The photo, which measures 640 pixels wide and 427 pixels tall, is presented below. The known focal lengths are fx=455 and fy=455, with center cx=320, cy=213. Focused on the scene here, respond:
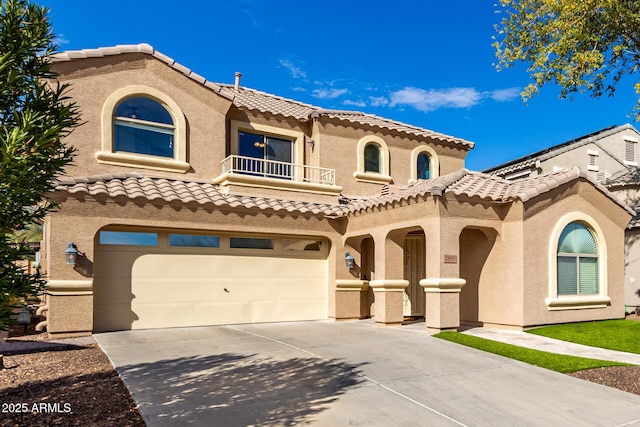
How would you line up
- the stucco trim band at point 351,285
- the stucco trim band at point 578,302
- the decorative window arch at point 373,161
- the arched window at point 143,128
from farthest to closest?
the decorative window arch at point 373,161 → the stucco trim band at point 351,285 → the arched window at point 143,128 → the stucco trim band at point 578,302

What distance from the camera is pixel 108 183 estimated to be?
39.8 feet

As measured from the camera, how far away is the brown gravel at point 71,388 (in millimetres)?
5473

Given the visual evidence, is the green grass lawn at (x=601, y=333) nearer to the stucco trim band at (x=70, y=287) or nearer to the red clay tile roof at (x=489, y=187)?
the red clay tile roof at (x=489, y=187)

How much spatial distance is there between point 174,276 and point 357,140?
8533 millimetres

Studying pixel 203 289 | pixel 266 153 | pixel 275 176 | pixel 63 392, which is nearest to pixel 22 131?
pixel 63 392

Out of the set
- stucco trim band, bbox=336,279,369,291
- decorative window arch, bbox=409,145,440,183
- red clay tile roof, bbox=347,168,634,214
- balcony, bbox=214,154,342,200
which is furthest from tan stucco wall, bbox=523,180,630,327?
decorative window arch, bbox=409,145,440,183

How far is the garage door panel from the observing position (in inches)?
469

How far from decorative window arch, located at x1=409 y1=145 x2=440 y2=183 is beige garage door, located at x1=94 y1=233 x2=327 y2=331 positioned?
5.99 m

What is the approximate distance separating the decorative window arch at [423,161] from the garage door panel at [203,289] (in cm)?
623

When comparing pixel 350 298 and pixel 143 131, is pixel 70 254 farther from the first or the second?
pixel 350 298

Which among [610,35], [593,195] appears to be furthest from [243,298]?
[610,35]

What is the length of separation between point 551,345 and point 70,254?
37.2ft

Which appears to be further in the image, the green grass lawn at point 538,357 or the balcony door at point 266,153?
the balcony door at point 266,153

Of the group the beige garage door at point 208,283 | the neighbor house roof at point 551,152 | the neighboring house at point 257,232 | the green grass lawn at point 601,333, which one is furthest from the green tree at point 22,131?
the neighbor house roof at point 551,152
